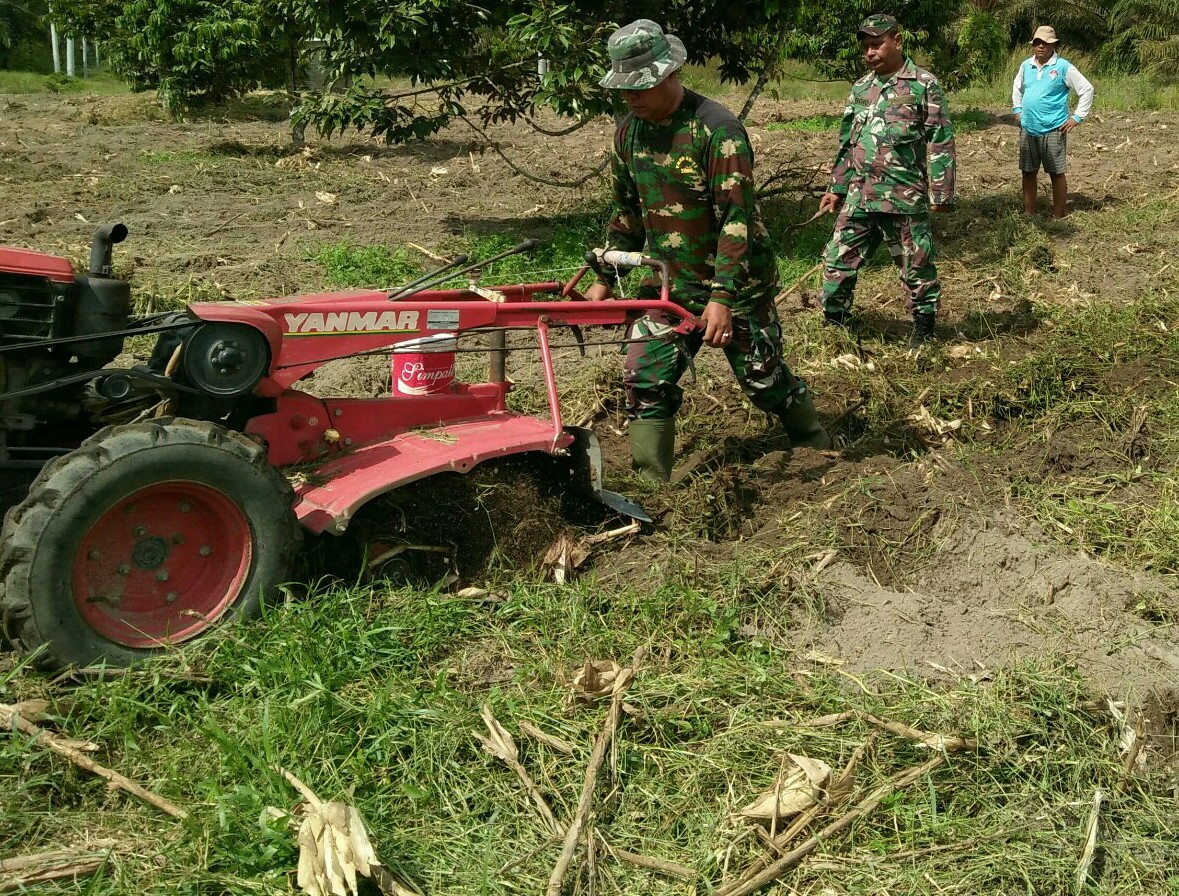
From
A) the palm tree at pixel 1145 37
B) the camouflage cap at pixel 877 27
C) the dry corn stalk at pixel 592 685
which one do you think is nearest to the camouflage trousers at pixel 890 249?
the camouflage cap at pixel 877 27

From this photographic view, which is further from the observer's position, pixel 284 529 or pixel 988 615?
pixel 988 615

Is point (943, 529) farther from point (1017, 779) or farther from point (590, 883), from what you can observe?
point (590, 883)

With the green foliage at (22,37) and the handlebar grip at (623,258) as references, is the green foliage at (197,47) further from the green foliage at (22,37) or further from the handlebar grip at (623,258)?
the green foliage at (22,37)

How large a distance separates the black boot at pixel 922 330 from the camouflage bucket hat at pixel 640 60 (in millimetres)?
3237

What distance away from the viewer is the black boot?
7582 millimetres

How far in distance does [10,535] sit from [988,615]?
10.9ft

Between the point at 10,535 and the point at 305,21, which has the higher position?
the point at 305,21

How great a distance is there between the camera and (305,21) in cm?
905

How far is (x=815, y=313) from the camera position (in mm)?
8156

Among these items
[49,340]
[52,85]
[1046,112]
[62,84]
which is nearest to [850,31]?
[1046,112]

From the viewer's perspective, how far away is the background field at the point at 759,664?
10.8 feet

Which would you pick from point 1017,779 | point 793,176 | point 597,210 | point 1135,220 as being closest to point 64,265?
point 1017,779

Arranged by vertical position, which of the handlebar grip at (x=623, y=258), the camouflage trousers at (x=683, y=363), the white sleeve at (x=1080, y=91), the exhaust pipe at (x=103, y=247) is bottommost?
the camouflage trousers at (x=683, y=363)

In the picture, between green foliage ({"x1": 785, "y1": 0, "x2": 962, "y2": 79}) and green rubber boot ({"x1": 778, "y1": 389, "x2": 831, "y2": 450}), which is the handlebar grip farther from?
green foliage ({"x1": 785, "y1": 0, "x2": 962, "y2": 79})
